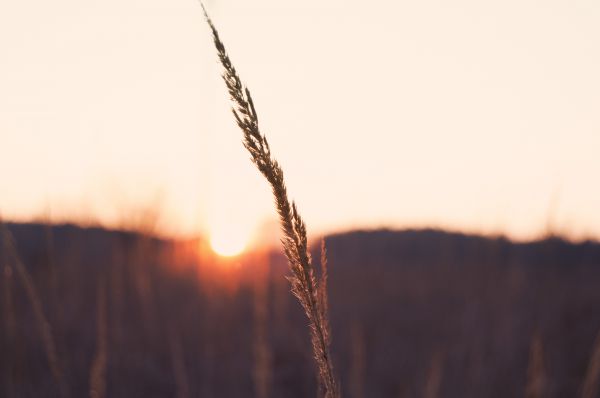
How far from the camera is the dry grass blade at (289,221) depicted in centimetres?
83

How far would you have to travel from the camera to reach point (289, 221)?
86 cm

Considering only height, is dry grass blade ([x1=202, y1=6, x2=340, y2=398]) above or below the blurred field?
above

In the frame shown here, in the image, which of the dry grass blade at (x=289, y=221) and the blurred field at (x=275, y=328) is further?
the blurred field at (x=275, y=328)

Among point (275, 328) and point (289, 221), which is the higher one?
point (289, 221)

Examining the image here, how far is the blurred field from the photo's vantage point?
12.2 ft

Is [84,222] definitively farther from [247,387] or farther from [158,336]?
[247,387]

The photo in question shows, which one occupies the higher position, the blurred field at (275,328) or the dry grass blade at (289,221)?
the dry grass blade at (289,221)

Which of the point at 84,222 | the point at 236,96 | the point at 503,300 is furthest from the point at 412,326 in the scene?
the point at 236,96

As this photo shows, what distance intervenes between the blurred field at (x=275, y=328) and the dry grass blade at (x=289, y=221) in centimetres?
140

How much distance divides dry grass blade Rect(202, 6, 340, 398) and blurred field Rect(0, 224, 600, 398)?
1.40m

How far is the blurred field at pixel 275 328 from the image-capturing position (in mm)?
3715

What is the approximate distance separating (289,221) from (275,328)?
14.2ft

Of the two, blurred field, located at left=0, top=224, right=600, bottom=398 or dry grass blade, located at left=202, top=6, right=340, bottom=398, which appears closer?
dry grass blade, located at left=202, top=6, right=340, bottom=398

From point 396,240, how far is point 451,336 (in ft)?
42.5
